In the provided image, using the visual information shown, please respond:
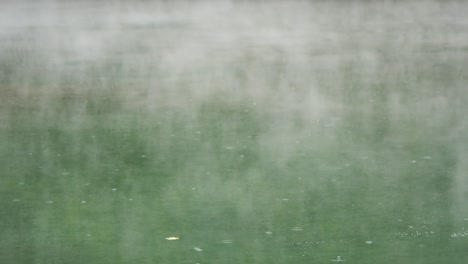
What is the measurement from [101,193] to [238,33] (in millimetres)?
→ 4863

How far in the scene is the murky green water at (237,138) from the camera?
4.07 meters

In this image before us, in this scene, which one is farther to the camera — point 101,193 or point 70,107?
point 70,107

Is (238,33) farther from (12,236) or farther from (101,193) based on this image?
(12,236)

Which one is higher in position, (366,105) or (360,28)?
(360,28)

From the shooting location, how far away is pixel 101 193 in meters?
4.77

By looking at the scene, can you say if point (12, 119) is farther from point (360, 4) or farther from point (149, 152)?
point (360, 4)

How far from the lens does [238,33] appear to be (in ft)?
30.4

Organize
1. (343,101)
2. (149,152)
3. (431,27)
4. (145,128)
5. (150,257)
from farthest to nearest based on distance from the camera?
(431,27), (343,101), (145,128), (149,152), (150,257)

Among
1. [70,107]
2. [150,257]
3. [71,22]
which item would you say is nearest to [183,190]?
[150,257]

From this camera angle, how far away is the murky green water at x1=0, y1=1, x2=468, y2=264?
4.07m

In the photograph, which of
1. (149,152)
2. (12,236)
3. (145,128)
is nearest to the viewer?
(12,236)

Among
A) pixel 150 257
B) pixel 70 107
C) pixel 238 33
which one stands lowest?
pixel 150 257

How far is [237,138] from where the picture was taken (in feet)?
A: 18.7

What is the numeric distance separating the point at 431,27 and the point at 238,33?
234 centimetres
